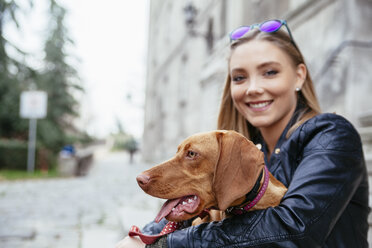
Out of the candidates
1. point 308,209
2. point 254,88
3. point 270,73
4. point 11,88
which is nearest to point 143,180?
point 308,209

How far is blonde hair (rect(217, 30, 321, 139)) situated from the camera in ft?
6.35

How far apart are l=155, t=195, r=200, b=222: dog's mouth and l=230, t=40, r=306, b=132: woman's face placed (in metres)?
0.72

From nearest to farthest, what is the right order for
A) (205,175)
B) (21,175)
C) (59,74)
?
(205,175) → (21,175) → (59,74)

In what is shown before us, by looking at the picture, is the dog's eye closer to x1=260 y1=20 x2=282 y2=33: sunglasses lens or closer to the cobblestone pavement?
x1=260 y1=20 x2=282 y2=33: sunglasses lens

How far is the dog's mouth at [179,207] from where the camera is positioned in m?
1.46

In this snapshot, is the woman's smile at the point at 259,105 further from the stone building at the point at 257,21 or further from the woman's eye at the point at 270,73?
the stone building at the point at 257,21

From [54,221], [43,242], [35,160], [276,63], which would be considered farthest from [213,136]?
[35,160]

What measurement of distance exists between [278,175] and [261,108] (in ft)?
1.38

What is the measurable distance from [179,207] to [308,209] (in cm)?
56

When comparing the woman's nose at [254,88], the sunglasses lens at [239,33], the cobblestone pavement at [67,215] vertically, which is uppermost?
the sunglasses lens at [239,33]

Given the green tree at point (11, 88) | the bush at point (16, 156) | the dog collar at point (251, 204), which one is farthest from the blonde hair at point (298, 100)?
the bush at point (16, 156)

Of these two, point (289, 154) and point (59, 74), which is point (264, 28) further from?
point (59, 74)

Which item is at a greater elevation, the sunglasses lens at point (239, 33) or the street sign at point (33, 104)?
the sunglasses lens at point (239, 33)

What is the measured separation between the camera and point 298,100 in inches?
82.3
